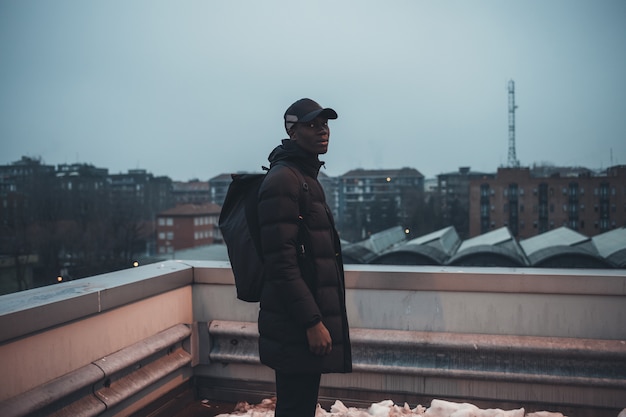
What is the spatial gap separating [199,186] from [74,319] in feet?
380

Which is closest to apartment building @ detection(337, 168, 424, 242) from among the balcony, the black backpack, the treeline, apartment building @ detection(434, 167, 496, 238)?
apartment building @ detection(434, 167, 496, 238)

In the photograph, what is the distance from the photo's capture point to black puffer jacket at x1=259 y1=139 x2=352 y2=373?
6.91ft

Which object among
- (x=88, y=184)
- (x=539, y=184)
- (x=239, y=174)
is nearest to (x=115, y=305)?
(x=239, y=174)

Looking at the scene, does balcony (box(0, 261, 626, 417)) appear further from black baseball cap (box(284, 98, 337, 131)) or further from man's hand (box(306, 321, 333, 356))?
black baseball cap (box(284, 98, 337, 131))

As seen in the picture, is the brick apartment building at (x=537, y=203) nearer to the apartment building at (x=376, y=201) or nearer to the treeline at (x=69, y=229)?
the apartment building at (x=376, y=201)

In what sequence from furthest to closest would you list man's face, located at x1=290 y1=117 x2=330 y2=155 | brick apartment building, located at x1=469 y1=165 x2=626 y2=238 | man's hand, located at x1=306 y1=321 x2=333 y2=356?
brick apartment building, located at x1=469 y1=165 x2=626 y2=238 → man's face, located at x1=290 y1=117 x2=330 y2=155 → man's hand, located at x1=306 y1=321 x2=333 y2=356

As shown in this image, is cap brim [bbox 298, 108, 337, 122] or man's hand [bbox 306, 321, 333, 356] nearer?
man's hand [bbox 306, 321, 333, 356]

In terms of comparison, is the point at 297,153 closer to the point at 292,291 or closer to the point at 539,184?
the point at 292,291

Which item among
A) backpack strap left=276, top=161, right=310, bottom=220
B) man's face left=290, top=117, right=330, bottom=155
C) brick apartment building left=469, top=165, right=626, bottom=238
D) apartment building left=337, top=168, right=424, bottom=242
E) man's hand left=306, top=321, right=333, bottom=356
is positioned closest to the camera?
man's hand left=306, top=321, right=333, bottom=356

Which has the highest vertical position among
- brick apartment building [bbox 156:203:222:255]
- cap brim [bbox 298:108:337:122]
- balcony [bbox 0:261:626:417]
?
cap brim [bbox 298:108:337:122]

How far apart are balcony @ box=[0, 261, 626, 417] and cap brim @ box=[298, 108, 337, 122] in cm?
145

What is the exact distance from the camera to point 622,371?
10.0 ft

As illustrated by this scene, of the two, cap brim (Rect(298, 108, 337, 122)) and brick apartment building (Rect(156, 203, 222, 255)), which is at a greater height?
cap brim (Rect(298, 108, 337, 122))

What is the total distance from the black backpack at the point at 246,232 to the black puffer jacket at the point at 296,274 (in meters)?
0.07
